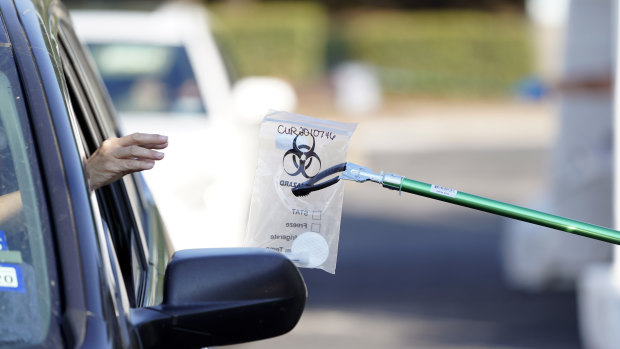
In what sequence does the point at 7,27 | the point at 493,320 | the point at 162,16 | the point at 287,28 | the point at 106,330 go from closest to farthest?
the point at 106,330 → the point at 7,27 → the point at 493,320 → the point at 162,16 → the point at 287,28

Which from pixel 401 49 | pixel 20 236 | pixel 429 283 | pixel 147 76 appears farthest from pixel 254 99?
pixel 401 49

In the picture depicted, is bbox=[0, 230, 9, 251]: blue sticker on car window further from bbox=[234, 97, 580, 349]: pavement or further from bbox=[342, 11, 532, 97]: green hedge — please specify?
bbox=[342, 11, 532, 97]: green hedge

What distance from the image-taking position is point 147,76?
294 inches

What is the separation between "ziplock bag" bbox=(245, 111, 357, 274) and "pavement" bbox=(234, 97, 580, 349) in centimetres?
362

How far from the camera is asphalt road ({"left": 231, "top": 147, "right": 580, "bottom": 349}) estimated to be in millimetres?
6570

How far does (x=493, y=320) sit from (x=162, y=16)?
3017 millimetres

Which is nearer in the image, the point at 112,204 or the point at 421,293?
the point at 112,204

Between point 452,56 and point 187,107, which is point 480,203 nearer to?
point 187,107

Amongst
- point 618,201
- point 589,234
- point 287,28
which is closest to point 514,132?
point 287,28

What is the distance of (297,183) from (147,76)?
556cm

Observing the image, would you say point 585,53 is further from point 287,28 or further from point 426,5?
point 426,5

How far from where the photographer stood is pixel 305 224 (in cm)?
207

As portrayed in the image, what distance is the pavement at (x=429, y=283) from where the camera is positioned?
660cm

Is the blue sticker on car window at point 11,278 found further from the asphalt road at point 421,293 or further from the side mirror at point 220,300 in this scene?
the asphalt road at point 421,293
